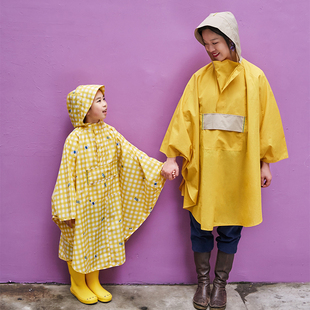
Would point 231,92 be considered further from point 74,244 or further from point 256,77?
point 74,244

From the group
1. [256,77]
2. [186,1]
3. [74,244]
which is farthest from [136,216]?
[186,1]

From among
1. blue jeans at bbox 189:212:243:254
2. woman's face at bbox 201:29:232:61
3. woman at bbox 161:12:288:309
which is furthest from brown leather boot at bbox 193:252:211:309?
woman's face at bbox 201:29:232:61

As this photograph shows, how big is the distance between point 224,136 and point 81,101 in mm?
778

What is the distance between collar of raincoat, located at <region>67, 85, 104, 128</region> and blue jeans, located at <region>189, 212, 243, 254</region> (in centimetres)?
86

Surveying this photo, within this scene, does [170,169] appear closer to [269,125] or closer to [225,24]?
[269,125]

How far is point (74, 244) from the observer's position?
1849 millimetres

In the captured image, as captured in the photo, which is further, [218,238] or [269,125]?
[218,238]

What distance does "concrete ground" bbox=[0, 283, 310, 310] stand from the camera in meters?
1.96

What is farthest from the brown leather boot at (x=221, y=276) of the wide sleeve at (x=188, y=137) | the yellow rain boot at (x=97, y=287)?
the yellow rain boot at (x=97, y=287)

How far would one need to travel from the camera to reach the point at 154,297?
2047 millimetres

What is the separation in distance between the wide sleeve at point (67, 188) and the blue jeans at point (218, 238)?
2.29 feet

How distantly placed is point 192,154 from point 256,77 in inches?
20.7

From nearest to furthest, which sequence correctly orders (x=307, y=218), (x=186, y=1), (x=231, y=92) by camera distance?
(x=231, y=92) → (x=186, y=1) → (x=307, y=218)

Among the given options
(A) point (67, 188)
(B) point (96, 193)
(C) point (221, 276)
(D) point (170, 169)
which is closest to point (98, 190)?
(B) point (96, 193)
